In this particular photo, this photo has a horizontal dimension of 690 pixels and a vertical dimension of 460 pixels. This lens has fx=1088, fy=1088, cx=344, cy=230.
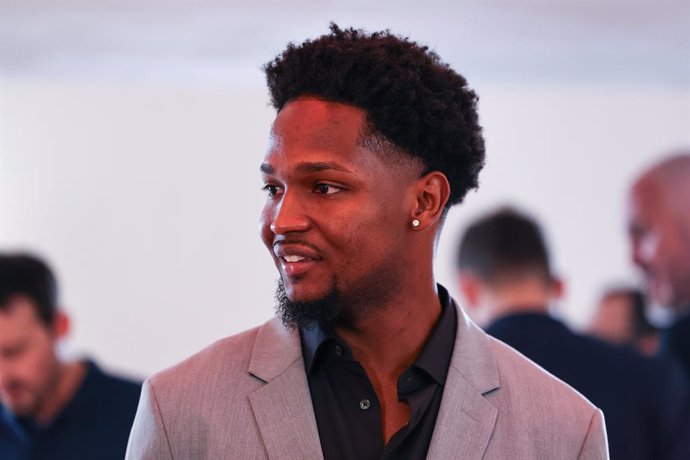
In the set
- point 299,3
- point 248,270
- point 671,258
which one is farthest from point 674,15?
point 671,258

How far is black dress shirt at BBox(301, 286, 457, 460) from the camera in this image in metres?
1.53

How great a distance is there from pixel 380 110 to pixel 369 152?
6cm

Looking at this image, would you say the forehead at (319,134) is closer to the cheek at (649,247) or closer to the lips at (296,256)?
the lips at (296,256)

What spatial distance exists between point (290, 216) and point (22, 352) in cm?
170

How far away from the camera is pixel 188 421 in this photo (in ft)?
5.03

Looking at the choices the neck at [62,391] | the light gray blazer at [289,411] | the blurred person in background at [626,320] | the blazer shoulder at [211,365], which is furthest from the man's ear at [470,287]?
the blurred person in background at [626,320]

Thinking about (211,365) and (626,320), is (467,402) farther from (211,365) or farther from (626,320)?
(626,320)

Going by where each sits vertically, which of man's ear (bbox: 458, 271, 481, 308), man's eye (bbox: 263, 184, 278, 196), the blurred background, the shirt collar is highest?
the blurred background

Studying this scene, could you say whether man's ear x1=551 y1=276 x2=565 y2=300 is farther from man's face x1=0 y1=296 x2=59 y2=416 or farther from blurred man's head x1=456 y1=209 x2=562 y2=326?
man's face x1=0 y1=296 x2=59 y2=416

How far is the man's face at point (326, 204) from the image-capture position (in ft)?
4.85

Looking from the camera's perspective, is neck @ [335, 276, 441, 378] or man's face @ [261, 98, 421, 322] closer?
man's face @ [261, 98, 421, 322]

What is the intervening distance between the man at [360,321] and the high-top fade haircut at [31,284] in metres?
1.44

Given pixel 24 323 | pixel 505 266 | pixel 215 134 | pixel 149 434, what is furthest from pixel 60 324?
pixel 215 134

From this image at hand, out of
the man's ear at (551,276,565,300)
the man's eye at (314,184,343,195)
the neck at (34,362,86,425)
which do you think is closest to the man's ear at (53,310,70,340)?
the neck at (34,362,86,425)
